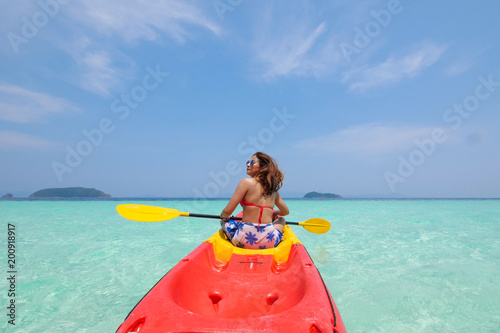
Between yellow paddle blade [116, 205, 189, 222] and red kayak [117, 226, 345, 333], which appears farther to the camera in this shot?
yellow paddle blade [116, 205, 189, 222]

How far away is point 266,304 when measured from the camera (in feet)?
6.86


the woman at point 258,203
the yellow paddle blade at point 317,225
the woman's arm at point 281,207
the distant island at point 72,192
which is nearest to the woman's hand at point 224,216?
the woman at point 258,203

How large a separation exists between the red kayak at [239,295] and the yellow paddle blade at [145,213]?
99 centimetres

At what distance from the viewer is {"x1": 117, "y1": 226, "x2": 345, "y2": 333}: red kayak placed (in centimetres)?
134

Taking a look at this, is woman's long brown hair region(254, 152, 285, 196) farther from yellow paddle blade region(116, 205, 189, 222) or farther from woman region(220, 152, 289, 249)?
yellow paddle blade region(116, 205, 189, 222)

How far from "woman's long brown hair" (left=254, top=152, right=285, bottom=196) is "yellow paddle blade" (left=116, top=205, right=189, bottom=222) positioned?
5.05 feet

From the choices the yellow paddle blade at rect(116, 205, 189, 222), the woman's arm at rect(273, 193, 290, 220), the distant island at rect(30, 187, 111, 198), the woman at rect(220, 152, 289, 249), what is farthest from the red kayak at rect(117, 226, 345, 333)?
the distant island at rect(30, 187, 111, 198)

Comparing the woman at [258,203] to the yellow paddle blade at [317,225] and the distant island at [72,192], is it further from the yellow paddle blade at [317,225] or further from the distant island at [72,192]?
the distant island at [72,192]

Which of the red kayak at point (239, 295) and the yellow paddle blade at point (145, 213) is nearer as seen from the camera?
the red kayak at point (239, 295)

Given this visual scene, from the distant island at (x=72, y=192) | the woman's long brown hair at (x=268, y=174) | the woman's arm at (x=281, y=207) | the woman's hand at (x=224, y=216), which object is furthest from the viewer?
the distant island at (x=72, y=192)

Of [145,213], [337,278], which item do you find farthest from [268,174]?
[337,278]

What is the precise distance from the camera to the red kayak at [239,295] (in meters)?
1.34

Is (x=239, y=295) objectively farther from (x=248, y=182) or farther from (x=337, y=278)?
(x=337, y=278)

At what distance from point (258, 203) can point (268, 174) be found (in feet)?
1.12
